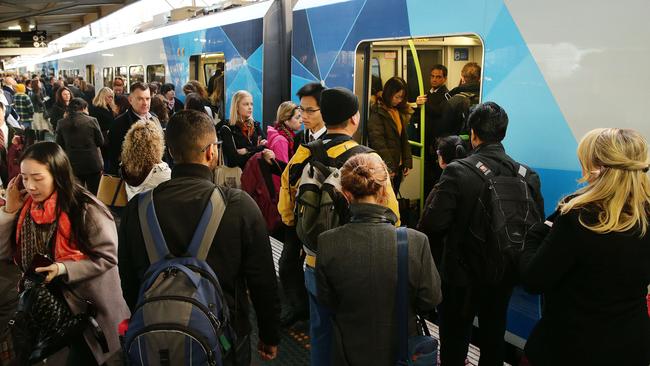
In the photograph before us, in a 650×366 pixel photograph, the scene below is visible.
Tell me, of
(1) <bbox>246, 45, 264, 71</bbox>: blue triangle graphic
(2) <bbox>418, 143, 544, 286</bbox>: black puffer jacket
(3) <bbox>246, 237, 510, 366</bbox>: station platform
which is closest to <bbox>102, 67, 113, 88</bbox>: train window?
(1) <bbox>246, 45, 264, 71</bbox>: blue triangle graphic

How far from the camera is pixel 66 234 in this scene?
2.44 m

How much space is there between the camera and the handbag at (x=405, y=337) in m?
1.88

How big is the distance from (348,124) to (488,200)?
2.60ft

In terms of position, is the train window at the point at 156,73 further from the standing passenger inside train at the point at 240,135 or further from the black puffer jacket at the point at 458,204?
the black puffer jacket at the point at 458,204

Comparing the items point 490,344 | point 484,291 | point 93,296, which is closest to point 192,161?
point 93,296

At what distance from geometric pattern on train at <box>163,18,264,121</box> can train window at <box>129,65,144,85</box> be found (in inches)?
99.8

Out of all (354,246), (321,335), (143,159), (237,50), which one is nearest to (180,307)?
(354,246)

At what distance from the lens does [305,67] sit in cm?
521

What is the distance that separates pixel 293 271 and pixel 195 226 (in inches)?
74.0

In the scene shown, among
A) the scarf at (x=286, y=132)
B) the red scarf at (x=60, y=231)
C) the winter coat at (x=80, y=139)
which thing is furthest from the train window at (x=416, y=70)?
the winter coat at (x=80, y=139)

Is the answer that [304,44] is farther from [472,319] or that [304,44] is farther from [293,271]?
[472,319]

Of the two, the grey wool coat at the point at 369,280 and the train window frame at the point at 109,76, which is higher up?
the train window frame at the point at 109,76

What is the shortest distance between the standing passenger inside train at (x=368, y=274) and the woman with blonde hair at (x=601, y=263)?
50 centimetres

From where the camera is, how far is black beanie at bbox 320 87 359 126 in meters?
2.58
